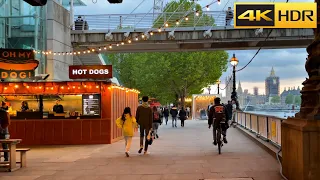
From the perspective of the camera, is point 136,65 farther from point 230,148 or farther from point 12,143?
point 12,143

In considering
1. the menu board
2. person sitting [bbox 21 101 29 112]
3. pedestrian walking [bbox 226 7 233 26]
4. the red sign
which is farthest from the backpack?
pedestrian walking [bbox 226 7 233 26]

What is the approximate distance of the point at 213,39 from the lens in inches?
1087

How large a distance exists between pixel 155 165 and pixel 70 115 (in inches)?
299

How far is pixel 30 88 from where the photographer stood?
1695 cm

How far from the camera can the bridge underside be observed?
88.7 ft

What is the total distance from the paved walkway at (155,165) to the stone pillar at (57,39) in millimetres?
11765

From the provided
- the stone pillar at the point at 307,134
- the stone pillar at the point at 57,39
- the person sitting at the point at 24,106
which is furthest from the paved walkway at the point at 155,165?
the stone pillar at the point at 57,39

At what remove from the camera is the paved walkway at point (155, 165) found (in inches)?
344

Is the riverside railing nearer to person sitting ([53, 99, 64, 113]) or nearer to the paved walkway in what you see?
the paved walkway

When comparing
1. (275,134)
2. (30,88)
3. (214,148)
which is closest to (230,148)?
(214,148)

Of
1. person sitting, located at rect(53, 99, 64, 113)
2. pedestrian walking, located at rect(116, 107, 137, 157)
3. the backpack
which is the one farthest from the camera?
the backpack

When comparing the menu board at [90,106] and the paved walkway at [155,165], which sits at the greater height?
the menu board at [90,106]

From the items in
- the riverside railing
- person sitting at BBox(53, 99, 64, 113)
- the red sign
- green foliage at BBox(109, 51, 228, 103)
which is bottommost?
the riverside railing

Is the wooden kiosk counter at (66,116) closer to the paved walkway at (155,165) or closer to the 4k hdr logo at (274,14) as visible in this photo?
the paved walkway at (155,165)
